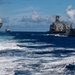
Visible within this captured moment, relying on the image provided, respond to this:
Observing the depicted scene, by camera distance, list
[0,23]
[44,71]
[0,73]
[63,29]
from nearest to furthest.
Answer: [0,23] → [0,73] → [44,71] → [63,29]

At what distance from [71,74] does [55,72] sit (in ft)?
4.53

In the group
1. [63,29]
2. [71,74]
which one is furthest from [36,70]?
[63,29]

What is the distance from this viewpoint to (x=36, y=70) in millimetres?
26344

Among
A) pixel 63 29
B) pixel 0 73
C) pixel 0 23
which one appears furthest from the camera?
pixel 63 29

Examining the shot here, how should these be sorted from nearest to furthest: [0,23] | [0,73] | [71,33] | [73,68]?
1. [0,23]
2. [0,73]
3. [73,68]
4. [71,33]

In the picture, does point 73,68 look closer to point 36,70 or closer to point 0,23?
point 36,70

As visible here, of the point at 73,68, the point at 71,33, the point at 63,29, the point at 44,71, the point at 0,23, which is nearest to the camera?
the point at 0,23

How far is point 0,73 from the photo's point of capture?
2431 centimetres

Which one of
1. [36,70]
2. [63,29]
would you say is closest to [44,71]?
[36,70]

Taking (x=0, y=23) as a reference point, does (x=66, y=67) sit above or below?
below

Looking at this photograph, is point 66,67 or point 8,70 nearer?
point 8,70

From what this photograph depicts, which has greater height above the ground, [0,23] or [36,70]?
[0,23]

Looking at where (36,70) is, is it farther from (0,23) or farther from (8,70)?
(0,23)

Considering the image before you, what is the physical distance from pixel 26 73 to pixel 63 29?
154961 millimetres
